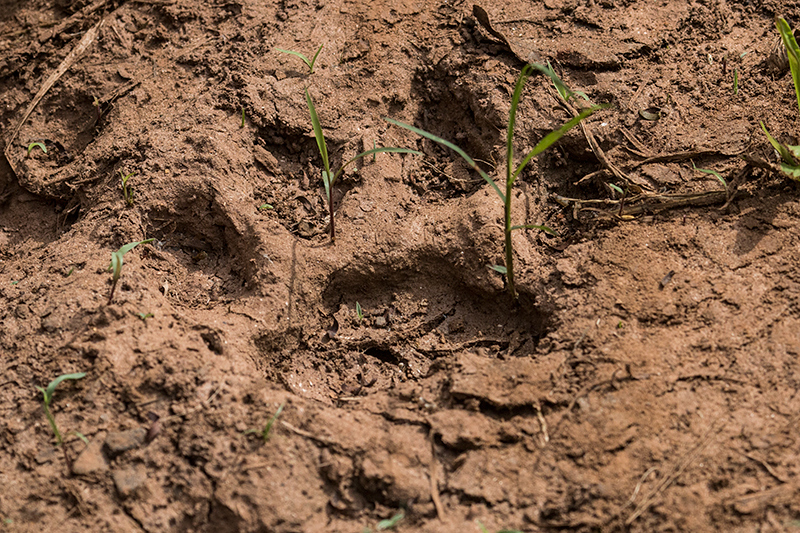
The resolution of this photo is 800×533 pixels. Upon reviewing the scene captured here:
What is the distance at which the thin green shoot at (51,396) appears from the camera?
1.75 meters

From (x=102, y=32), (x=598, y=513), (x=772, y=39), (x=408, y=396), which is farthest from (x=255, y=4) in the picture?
(x=598, y=513)

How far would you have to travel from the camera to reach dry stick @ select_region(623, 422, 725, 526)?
5.24 feet

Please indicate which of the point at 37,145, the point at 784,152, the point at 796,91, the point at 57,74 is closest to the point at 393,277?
the point at 784,152

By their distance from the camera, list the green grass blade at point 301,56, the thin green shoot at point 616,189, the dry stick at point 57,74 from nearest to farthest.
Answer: the thin green shoot at point 616,189, the green grass blade at point 301,56, the dry stick at point 57,74

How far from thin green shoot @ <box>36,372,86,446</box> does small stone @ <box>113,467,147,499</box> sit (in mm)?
164

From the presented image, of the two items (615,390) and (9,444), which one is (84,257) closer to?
(9,444)

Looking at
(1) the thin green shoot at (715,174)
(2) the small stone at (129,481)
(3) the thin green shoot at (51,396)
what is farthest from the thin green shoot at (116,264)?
(1) the thin green shoot at (715,174)

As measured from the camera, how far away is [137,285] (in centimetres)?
206

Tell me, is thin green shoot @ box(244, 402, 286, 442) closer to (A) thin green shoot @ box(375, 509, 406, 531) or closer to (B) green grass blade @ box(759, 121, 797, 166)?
(A) thin green shoot @ box(375, 509, 406, 531)

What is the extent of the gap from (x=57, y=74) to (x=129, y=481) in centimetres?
187

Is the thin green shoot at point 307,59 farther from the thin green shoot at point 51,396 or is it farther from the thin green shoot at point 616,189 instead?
the thin green shoot at point 51,396

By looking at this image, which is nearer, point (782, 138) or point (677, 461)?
point (677, 461)

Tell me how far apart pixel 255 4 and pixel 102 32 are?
27.4 inches

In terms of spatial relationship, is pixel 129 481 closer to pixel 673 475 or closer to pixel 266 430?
pixel 266 430
